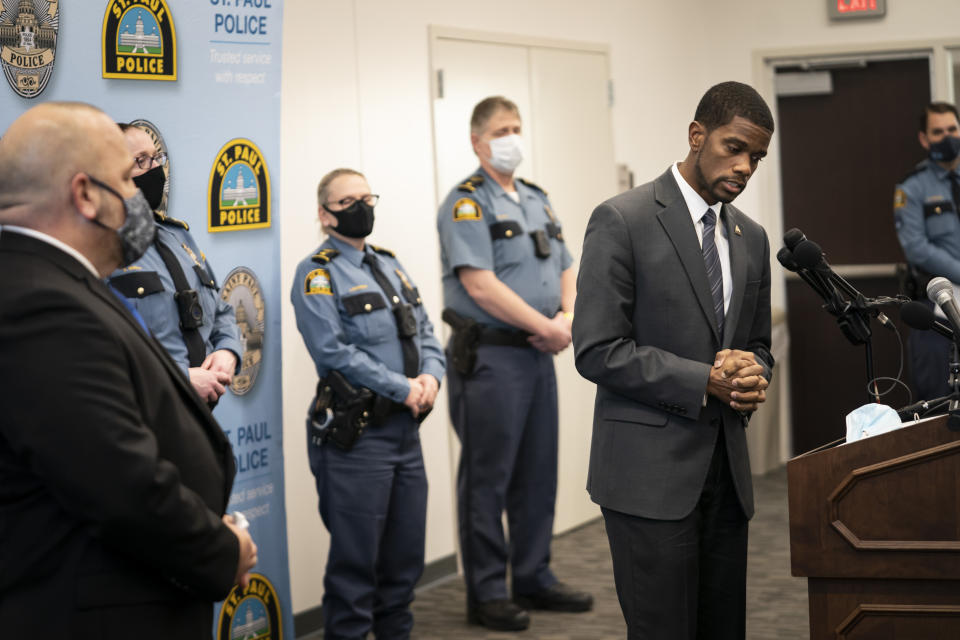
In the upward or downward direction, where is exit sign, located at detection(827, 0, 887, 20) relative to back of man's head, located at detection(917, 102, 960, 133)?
upward

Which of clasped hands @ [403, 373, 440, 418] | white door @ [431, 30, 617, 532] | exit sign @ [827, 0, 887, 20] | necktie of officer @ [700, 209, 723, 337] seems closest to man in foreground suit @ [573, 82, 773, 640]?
necktie of officer @ [700, 209, 723, 337]

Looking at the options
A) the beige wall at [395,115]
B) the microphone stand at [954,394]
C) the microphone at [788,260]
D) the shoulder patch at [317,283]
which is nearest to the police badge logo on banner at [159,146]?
the shoulder patch at [317,283]

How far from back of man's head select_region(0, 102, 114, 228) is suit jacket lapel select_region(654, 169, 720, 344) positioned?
1213 millimetres

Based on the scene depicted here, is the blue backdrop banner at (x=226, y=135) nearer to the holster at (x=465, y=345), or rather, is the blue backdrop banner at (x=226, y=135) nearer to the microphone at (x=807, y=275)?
the holster at (x=465, y=345)

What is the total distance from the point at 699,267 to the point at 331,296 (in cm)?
154

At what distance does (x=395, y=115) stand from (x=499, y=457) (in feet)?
5.07

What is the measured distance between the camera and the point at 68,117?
157cm

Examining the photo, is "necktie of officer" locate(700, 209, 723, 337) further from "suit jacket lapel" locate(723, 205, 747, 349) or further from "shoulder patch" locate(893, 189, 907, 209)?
"shoulder patch" locate(893, 189, 907, 209)

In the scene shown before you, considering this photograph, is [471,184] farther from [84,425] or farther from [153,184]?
[84,425]

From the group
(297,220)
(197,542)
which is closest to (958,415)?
(197,542)

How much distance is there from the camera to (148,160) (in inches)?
112

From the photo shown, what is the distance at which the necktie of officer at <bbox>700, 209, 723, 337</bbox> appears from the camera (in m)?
2.33

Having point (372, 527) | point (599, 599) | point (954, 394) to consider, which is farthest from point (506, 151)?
point (954, 394)

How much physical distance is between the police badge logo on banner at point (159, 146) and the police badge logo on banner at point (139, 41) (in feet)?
0.40
